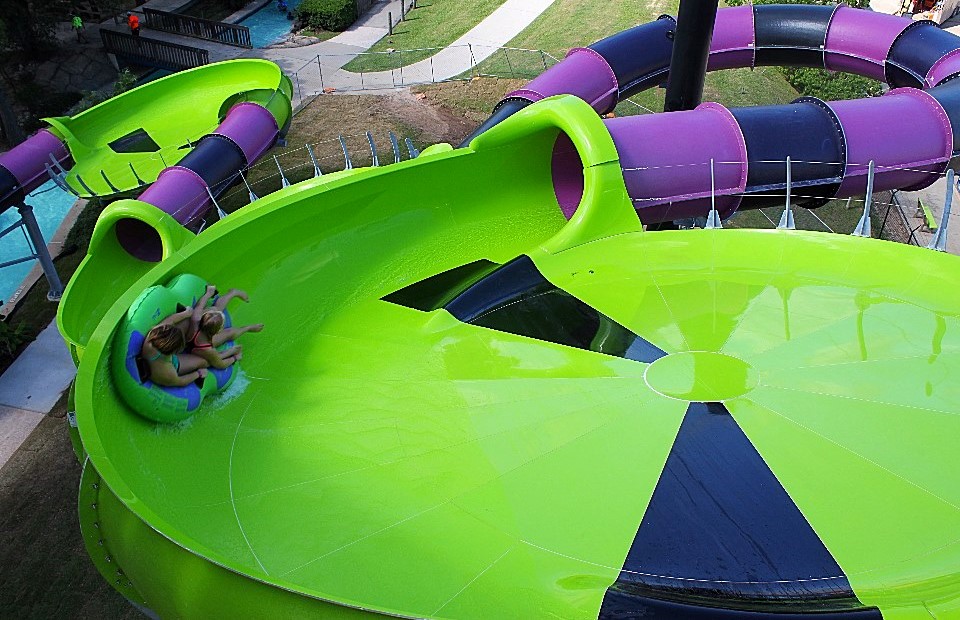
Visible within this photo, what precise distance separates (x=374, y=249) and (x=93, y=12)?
26725 millimetres

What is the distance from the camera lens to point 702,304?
30.0 feet

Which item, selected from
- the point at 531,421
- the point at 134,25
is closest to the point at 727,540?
the point at 531,421

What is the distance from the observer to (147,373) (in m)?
7.88

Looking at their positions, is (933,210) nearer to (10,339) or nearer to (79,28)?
(10,339)

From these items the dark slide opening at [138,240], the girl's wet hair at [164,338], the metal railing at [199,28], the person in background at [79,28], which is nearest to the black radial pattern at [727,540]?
the girl's wet hair at [164,338]

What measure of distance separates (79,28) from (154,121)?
14421mm

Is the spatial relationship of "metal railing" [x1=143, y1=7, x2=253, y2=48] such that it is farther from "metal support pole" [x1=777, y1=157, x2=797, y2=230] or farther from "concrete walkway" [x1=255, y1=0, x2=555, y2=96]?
"metal support pole" [x1=777, y1=157, x2=797, y2=230]

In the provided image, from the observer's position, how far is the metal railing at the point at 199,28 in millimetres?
30234

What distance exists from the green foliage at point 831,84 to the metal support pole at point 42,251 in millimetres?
18469

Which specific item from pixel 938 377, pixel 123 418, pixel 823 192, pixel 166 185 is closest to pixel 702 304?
pixel 938 377

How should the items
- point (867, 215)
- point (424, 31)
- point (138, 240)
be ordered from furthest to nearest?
point (424, 31) → point (138, 240) → point (867, 215)

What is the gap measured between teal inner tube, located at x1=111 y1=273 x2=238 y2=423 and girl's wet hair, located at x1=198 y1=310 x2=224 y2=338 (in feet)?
0.78

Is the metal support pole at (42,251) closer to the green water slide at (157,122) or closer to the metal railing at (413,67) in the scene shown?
the green water slide at (157,122)

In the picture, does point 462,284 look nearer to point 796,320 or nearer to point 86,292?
point 796,320
